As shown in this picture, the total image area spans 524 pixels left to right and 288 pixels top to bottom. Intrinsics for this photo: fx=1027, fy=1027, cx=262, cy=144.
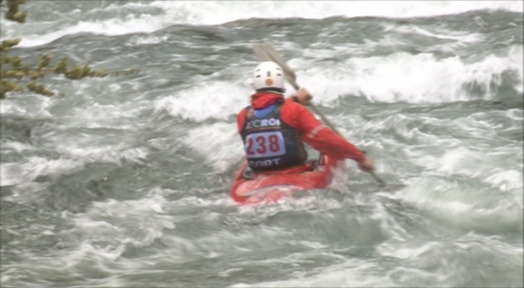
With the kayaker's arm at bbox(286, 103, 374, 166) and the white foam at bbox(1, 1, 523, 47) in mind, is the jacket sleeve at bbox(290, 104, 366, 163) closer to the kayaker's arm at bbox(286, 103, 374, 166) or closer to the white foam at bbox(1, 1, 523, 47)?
the kayaker's arm at bbox(286, 103, 374, 166)

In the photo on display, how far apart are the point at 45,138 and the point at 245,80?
2.51m

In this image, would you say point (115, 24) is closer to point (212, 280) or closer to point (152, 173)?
point (152, 173)

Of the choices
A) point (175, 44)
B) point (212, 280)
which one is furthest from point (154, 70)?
point (212, 280)

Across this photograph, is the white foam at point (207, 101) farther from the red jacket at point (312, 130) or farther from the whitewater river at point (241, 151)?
the red jacket at point (312, 130)

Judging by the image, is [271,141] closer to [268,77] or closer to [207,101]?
[268,77]

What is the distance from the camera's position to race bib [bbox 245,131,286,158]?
7805 millimetres

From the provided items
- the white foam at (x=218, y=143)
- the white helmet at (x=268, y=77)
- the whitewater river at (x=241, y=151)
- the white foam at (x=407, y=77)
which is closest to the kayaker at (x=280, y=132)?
the white helmet at (x=268, y=77)

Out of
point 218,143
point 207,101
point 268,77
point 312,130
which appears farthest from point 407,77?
point 312,130

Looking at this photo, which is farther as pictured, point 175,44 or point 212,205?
point 175,44

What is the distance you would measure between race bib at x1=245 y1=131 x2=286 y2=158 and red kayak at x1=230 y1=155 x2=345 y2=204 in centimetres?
19

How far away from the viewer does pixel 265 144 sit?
783 centimetres

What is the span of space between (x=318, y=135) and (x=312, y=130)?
59mm

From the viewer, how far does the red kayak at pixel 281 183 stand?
781 centimetres

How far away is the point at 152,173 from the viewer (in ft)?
30.2
